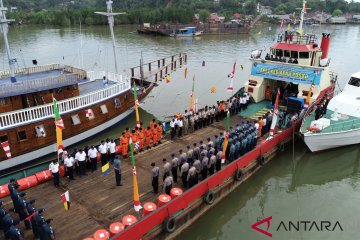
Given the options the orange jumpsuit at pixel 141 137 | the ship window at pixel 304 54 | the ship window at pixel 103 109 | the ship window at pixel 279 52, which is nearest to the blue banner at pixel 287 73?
the ship window at pixel 304 54

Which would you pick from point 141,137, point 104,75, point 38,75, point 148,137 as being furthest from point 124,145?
point 104,75

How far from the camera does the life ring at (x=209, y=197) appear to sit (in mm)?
11708

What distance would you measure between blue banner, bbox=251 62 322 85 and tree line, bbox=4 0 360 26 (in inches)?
1793

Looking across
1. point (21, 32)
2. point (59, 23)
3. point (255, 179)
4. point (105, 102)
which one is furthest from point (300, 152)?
point (59, 23)

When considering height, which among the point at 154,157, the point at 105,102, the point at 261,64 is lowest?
the point at 154,157

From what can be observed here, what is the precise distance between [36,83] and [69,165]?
6164 mm

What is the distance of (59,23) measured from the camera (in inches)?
3044

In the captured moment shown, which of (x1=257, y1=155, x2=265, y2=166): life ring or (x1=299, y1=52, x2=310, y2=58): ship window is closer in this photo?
(x1=257, y1=155, x2=265, y2=166): life ring

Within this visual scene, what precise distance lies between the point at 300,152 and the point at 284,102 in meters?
4.30

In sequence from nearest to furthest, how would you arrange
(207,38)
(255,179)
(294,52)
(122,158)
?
(122,158)
(255,179)
(294,52)
(207,38)

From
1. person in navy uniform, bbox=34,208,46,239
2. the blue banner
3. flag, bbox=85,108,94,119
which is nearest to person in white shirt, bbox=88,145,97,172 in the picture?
person in navy uniform, bbox=34,208,46,239

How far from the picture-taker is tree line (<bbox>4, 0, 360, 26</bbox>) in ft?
254

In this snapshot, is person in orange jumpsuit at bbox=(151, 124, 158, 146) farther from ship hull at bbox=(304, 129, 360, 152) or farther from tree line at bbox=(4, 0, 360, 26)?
tree line at bbox=(4, 0, 360, 26)

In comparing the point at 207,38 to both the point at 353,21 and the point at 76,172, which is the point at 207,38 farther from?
the point at 353,21
